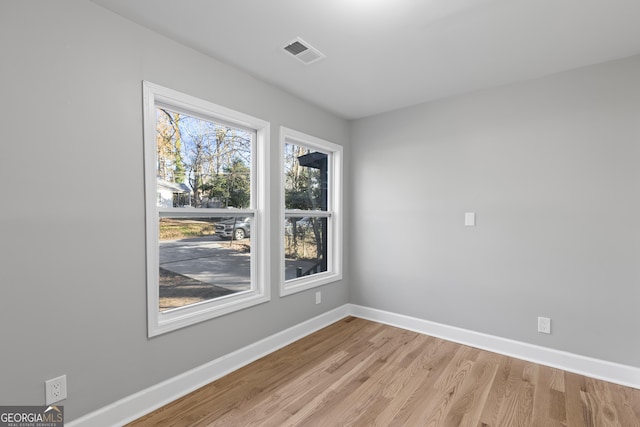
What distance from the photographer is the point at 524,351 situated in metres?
2.66

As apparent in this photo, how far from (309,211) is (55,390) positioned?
2466 millimetres

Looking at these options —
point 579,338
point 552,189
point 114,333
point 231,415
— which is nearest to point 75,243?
point 114,333

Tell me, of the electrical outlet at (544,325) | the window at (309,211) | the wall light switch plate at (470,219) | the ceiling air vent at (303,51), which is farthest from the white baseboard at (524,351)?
the ceiling air vent at (303,51)

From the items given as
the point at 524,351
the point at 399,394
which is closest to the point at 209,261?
the point at 399,394

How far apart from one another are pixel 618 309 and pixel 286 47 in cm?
332

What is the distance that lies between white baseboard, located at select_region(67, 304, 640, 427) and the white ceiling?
244cm

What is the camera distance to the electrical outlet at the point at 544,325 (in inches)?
101

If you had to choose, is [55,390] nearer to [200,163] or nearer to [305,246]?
[200,163]

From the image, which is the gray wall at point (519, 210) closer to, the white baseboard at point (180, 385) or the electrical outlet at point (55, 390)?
the white baseboard at point (180, 385)

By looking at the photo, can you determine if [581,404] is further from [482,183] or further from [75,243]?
[75,243]

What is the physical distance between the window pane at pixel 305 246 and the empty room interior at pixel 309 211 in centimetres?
3

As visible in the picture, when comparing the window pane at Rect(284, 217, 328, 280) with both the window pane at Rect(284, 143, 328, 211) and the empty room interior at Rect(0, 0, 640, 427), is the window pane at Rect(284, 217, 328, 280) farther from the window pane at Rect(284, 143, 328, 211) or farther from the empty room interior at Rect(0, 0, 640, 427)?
the window pane at Rect(284, 143, 328, 211)

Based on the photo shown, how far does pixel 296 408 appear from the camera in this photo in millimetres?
1982

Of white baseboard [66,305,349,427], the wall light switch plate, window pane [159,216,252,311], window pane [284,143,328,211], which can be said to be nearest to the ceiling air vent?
window pane [284,143,328,211]
